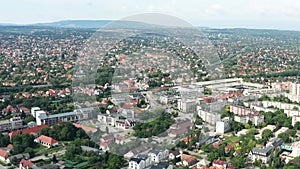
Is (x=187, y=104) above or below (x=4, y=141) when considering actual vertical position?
above

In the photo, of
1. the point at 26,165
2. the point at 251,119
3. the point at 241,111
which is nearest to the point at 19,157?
the point at 26,165

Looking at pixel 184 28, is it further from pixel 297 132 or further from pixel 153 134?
pixel 297 132

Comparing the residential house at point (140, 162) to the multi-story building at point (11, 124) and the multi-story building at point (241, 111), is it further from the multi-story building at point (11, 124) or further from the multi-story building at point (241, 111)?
the multi-story building at point (241, 111)

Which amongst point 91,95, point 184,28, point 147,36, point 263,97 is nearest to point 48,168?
point 91,95

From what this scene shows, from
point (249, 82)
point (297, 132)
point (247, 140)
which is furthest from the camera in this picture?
point (249, 82)

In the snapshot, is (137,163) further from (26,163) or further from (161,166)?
(26,163)

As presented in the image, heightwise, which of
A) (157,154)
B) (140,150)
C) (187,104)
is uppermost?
(187,104)
